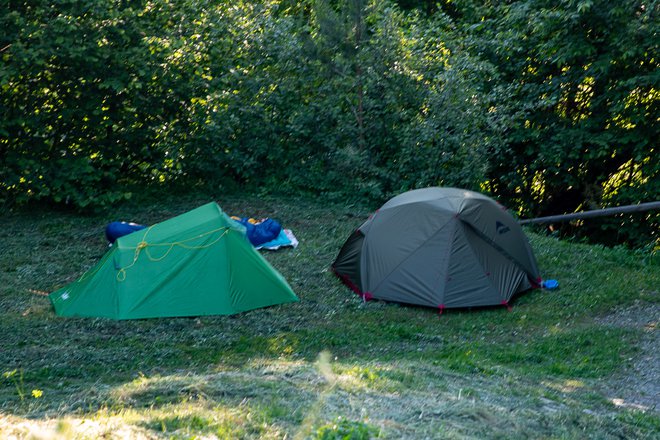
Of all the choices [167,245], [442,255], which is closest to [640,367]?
[442,255]

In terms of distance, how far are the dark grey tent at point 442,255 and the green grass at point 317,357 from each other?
0.75 feet

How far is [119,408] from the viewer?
5.83m

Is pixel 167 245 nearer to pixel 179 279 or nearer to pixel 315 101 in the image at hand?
pixel 179 279

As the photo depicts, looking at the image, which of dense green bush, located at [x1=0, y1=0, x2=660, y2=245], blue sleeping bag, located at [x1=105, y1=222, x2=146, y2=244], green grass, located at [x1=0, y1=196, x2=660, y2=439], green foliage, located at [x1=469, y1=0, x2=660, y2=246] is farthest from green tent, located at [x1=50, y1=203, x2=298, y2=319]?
green foliage, located at [x1=469, y1=0, x2=660, y2=246]

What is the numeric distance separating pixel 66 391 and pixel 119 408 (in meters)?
1.40

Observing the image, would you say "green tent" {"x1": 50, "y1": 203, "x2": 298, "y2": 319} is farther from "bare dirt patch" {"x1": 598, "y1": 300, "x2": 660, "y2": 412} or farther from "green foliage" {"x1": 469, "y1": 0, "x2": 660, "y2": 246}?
"green foliage" {"x1": 469, "y1": 0, "x2": 660, "y2": 246}

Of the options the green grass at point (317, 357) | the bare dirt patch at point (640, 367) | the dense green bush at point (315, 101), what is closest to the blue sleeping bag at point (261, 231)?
the green grass at point (317, 357)

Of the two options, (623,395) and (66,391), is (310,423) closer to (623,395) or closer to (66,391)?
(66,391)

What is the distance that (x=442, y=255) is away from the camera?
33.8 ft

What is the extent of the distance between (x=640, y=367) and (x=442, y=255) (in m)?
2.73

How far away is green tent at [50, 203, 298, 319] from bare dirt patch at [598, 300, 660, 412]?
3.98 meters

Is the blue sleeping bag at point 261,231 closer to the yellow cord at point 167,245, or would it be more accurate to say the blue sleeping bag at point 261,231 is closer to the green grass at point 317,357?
the green grass at point 317,357

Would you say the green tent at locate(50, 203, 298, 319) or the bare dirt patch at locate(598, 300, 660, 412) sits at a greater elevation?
the green tent at locate(50, 203, 298, 319)

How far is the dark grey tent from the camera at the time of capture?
10281mm
